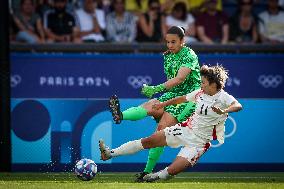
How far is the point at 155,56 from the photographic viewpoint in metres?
14.9

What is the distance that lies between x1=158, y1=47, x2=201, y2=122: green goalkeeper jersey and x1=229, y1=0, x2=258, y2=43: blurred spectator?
5.76 metres

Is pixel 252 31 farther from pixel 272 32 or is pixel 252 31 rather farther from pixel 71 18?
pixel 71 18

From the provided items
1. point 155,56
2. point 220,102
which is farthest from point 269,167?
point 220,102

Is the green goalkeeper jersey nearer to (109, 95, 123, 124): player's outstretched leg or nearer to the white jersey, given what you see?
(109, 95, 123, 124): player's outstretched leg

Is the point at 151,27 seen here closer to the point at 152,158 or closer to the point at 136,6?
the point at 136,6

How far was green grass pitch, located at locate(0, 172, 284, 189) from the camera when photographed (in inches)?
436

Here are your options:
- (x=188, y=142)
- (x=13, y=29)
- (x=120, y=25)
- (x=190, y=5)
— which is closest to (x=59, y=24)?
(x=13, y=29)

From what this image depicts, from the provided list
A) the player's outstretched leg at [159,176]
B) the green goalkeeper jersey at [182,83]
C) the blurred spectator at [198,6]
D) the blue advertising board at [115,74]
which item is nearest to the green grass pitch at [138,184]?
the player's outstretched leg at [159,176]

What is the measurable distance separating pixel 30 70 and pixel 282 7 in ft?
18.7

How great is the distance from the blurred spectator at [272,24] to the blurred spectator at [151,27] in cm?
191

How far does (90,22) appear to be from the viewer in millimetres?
17641

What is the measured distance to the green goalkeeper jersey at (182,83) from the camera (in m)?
11.9

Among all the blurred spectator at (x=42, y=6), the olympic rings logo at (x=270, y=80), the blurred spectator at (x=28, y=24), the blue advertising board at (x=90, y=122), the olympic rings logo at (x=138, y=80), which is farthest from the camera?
the blurred spectator at (x=42, y=6)

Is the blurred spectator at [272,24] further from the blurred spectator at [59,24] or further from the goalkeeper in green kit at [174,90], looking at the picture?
the goalkeeper in green kit at [174,90]
